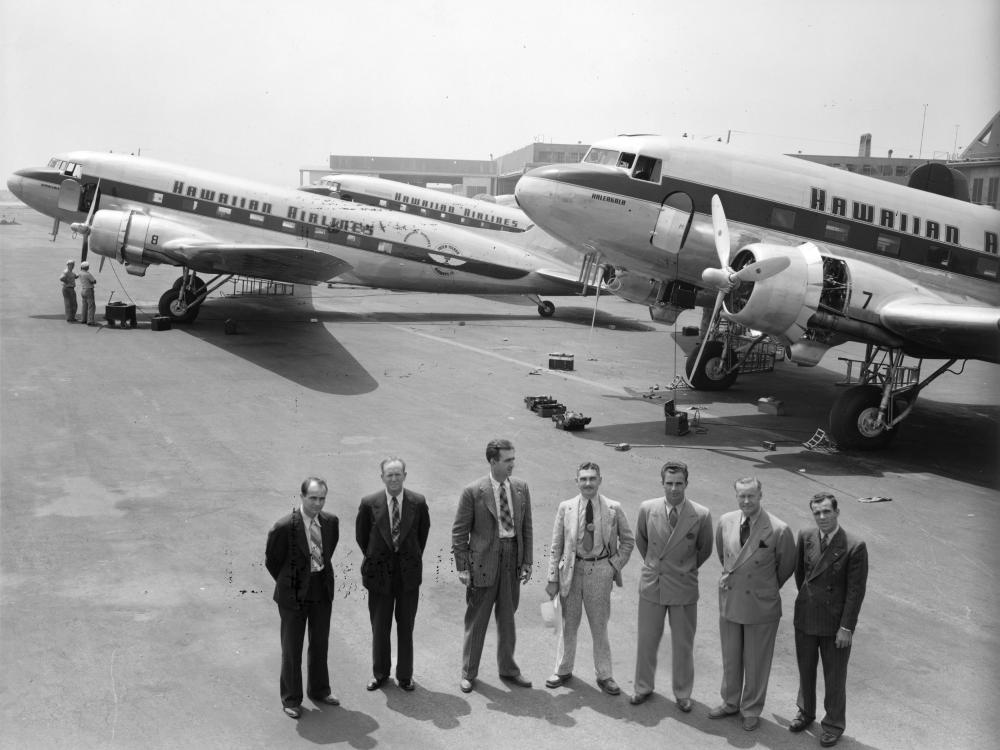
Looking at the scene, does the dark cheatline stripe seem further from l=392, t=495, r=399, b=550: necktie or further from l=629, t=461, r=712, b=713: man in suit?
l=392, t=495, r=399, b=550: necktie

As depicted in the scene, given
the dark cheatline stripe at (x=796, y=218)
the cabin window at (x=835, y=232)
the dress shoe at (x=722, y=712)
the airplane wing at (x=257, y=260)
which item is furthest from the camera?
the airplane wing at (x=257, y=260)

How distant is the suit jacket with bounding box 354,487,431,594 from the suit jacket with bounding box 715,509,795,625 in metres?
2.48

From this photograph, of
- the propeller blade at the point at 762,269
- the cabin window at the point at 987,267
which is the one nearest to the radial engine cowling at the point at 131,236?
the propeller blade at the point at 762,269

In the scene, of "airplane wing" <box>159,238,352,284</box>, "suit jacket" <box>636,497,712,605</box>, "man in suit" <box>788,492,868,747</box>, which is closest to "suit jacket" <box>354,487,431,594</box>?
"suit jacket" <box>636,497,712,605</box>

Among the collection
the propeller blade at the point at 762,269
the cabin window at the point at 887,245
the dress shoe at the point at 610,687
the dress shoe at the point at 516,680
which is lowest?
the dress shoe at the point at 516,680

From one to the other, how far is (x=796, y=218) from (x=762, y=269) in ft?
13.7

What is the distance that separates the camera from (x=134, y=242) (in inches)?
968

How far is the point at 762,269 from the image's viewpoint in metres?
14.0

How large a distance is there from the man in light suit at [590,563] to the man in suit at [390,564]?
3.70ft

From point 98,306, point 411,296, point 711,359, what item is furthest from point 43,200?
point 711,359

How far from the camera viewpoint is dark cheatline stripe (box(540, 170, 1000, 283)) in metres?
17.1

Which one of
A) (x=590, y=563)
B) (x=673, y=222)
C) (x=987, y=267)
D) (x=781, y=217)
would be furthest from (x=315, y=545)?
(x=987, y=267)

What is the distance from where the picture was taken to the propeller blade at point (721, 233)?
15016mm

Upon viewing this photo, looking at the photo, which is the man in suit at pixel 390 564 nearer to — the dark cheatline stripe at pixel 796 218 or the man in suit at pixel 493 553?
the man in suit at pixel 493 553
